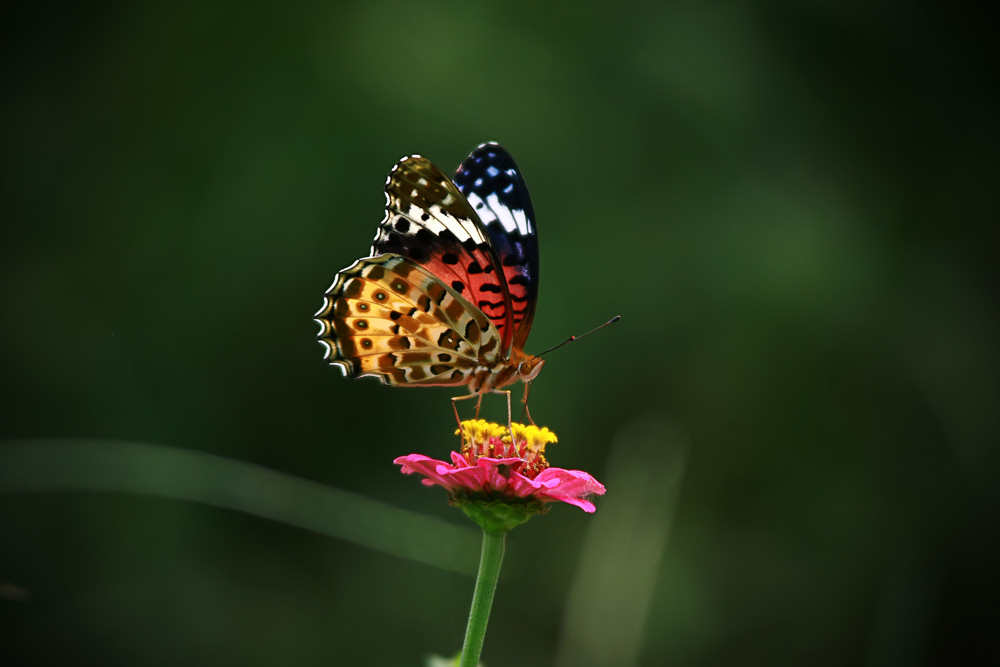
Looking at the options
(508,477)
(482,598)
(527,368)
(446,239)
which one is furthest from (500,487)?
(446,239)

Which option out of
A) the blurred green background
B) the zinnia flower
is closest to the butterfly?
the zinnia flower

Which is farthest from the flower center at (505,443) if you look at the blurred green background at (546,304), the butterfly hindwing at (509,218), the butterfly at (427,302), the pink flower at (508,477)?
the blurred green background at (546,304)

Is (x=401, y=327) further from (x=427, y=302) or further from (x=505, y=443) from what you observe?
(x=505, y=443)

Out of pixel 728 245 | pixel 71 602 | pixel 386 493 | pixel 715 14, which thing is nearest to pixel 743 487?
pixel 728 245

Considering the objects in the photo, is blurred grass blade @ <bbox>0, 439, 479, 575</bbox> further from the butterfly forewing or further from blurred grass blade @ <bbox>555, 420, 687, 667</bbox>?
the butterfly forewing

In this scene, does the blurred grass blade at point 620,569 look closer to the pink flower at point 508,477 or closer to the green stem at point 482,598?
the pink flower at point 508,477

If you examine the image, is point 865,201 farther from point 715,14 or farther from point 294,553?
point 294,553
